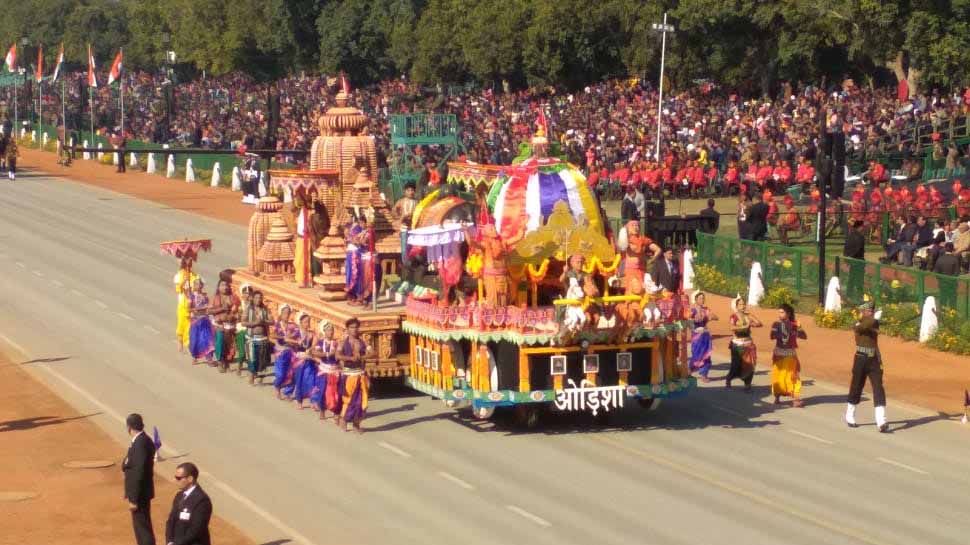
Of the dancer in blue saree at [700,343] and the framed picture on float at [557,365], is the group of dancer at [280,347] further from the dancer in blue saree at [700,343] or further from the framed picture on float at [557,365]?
the dancer in blue saree at [700,343]

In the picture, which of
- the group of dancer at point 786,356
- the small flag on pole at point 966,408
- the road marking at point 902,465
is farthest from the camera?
the small flag on pole at point 966,408

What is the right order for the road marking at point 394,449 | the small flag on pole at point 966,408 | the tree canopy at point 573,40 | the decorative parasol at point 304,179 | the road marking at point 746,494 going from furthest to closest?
the tree canopy at point 573,40 → the decorative parasol at point 304,179 → the small flag on pole at point 966,408 → the road marking at point 394,449 → the road marking at point 746,494

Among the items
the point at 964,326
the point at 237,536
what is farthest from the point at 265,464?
the point at 964,326

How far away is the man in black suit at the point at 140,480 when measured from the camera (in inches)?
750

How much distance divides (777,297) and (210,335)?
39.7ft

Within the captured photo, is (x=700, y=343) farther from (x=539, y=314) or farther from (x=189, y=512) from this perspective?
(x=189, y=512)

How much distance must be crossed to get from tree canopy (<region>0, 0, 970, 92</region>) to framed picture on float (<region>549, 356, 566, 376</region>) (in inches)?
1480

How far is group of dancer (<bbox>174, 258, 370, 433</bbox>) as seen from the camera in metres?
25.7

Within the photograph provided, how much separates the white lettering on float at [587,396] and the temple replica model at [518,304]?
2cm

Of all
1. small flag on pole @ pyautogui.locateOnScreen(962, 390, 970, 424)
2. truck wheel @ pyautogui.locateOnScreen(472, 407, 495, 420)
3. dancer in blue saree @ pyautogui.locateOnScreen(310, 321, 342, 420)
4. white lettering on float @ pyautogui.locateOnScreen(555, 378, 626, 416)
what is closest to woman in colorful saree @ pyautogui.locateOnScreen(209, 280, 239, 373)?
dancer in blue saree @ pyautogui.locateOnScreen(310, 321, 342, 420)

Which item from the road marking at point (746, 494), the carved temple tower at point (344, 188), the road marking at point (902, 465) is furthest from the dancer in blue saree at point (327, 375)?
the road marking at point (902, 465)

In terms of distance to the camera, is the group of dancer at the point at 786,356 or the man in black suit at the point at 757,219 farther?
the man in black suit at the point at 757,219

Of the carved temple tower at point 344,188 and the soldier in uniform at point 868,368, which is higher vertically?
the carved temple tower at point 344,188

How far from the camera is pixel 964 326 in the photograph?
3288 centimetres
